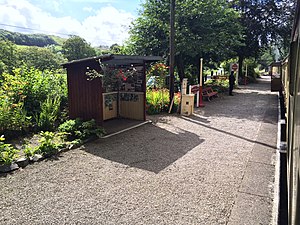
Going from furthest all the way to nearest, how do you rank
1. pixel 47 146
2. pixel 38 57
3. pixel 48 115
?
pixel 38 57
pixel 48 115
pixel 47 146

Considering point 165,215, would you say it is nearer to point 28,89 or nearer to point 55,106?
point 55,106

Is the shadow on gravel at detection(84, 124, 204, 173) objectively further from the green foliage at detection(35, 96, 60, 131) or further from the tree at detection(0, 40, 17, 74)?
the tree at detection(0, 40, 17, 74)

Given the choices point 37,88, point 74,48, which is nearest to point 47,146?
point 37,88

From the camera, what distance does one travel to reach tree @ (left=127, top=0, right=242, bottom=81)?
41.7 feet

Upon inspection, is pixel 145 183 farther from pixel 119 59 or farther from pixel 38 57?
pixel 38 57

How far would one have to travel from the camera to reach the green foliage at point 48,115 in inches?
277

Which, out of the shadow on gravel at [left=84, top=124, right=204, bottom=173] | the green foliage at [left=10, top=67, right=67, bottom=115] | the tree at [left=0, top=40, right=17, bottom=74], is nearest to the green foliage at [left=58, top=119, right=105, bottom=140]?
the shadow on gravel at [left=84, top=124, right=204, bottom=173]

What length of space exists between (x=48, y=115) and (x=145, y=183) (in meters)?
4.46

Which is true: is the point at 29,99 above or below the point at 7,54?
below

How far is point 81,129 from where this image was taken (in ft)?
20.9

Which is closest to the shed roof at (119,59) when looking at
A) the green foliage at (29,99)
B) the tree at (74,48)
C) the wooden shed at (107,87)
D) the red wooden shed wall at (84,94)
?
the wooden shed at (107,87)

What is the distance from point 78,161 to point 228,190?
288cm

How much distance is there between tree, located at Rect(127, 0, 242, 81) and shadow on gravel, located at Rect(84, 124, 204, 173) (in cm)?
694

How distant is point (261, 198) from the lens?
3.42 metres
